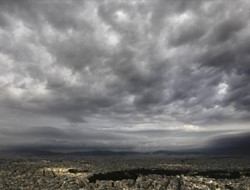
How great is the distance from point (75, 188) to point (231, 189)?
64.6 m

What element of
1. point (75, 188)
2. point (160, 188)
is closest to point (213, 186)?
point (160, 188)

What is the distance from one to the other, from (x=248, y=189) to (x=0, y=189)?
9945 cm

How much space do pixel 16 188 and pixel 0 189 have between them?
670 centimetres

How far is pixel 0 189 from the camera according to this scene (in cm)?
13962

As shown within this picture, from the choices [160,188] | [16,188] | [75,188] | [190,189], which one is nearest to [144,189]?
[160,188]

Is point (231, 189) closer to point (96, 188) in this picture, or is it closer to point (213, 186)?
point (213, 186)

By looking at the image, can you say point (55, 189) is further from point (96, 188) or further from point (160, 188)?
point (160, 188)

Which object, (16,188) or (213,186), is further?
(213,186)

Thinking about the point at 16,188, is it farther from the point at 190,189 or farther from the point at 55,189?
the point at 190,189

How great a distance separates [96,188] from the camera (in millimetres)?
148625

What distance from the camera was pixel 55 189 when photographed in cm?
14125

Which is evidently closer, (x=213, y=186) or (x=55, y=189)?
(x=55, y=189)

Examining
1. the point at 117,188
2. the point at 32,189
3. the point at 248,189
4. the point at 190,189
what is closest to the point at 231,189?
the point at 248,189

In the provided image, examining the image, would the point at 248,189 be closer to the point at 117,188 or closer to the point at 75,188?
the point at 117,188
